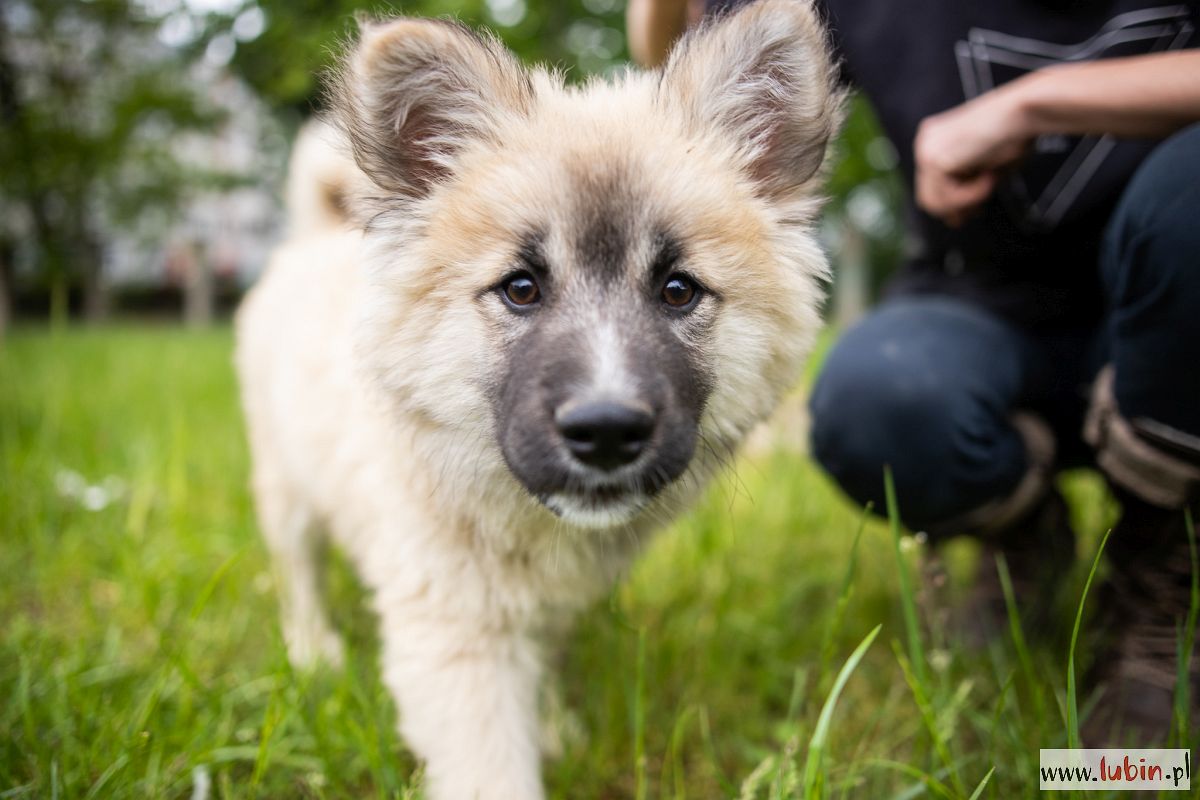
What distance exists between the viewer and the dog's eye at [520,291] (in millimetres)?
1626

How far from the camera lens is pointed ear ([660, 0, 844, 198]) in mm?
1673

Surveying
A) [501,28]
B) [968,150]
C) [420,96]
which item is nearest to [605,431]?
[420,96]

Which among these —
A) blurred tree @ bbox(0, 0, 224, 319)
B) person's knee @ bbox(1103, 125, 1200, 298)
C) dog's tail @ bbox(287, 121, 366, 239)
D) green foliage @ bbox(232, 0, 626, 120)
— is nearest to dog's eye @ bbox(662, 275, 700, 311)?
person's knee @ bbox(1103, 125, 1200, 298)

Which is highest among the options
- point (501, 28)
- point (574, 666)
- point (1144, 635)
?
point (501, 28)

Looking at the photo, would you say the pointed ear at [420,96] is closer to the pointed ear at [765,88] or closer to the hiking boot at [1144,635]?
the pointed ear at [765,88]

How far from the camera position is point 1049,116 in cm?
→ 180

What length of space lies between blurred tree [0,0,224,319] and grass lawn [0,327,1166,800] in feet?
25.0

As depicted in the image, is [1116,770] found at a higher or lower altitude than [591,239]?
lower

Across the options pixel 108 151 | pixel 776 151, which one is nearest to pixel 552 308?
pixel 776 151

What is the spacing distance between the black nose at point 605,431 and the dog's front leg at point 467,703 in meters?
0.55

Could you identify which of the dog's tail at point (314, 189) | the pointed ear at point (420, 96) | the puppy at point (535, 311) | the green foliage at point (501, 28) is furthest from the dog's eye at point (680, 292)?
the green foliage at point (501, 28)

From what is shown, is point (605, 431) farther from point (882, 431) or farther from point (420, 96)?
point (882, 431)

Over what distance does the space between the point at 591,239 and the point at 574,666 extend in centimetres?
146

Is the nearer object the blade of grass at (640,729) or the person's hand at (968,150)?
the blade of grass at (640,729)
